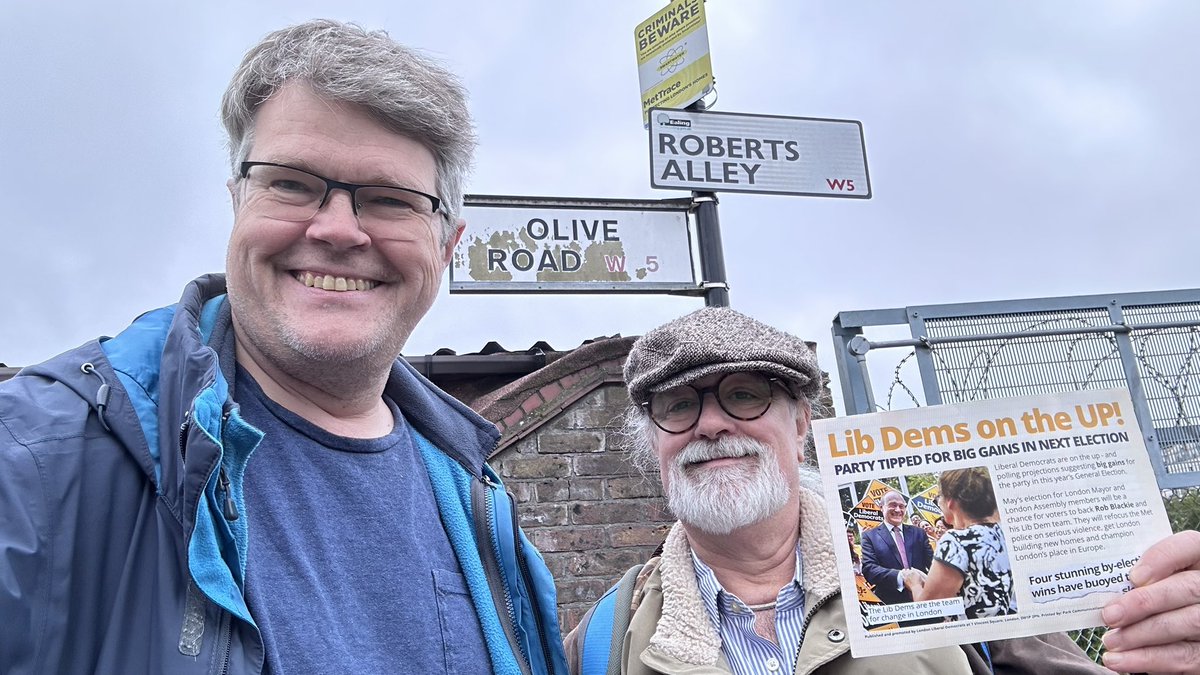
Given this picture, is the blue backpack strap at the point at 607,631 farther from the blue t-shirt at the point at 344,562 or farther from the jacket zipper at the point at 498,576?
the blue t-shirt at the point at 344,562

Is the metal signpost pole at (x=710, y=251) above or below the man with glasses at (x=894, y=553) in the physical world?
above

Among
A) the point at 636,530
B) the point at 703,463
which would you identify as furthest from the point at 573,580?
the point at 703,463

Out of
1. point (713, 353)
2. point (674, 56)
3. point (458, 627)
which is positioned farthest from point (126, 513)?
point (674, 56)

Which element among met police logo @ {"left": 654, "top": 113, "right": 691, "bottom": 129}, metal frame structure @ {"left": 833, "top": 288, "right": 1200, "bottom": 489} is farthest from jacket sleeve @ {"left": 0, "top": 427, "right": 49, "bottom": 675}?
met police logo @ {"left": 654, "top": 113, "right": 691, "bottom": 129}

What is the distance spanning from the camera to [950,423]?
1.40 m

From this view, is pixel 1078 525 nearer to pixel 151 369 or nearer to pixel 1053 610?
pixel 1053 610

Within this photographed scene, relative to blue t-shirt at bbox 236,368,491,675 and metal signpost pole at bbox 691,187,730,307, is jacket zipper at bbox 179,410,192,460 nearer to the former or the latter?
blue t-shirt at bbox 236,368,491,675

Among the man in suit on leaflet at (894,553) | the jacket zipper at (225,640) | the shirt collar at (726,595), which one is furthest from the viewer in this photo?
the shirt collar at (726,595)

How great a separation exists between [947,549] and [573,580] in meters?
2.47

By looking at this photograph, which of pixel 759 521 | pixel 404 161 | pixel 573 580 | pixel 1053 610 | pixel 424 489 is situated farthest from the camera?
pixel 573 580

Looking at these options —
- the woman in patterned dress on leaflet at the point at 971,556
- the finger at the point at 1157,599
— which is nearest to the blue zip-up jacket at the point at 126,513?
the woman in patterned dress on leaflet at the point at 971,556

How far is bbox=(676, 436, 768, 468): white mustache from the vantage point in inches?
72.1

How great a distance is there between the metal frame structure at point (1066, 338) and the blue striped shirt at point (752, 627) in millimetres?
1210

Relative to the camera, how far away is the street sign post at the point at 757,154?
3.92 meters
